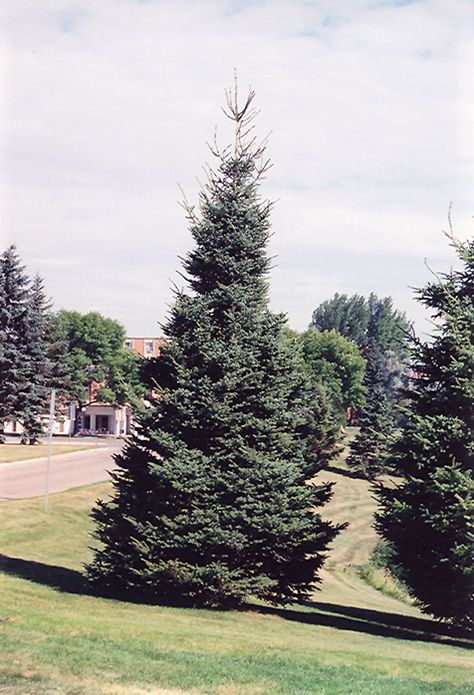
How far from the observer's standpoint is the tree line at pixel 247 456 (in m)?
14.2

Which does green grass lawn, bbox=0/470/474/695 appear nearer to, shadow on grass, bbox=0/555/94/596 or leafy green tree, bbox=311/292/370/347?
shadow on grass, bbox=0/555/94/596

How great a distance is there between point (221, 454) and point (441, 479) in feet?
12.4

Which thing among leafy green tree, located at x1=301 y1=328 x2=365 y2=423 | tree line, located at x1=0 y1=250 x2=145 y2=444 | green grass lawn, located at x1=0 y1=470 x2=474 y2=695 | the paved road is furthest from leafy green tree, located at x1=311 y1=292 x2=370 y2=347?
green grass lawn, located at x1=0 y1=470 x2=474 y2=695

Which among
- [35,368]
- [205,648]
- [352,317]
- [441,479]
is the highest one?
[352,317]

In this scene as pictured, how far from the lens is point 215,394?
48.8 ft

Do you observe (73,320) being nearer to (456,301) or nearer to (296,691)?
(456,301)

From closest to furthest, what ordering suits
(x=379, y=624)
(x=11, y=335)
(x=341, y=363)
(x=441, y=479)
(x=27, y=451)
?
(x=441, y=479), (x=379, y=624), (x=27, y=451), (x=11, y=335), (x=341, y=363)

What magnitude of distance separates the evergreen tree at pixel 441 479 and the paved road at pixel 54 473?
17.4 metres

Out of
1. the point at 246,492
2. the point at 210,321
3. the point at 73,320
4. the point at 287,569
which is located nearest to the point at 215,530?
the point at 246,492

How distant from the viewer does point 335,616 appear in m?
16.1

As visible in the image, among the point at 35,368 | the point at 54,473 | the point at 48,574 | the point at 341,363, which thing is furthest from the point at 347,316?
the point at 48,574

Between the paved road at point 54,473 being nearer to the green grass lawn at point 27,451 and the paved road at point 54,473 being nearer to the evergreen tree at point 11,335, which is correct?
the green grass lawn at point 27,451

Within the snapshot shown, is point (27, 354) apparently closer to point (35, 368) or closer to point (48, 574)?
point (35, 368)

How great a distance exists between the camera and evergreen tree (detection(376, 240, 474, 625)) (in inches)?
539
